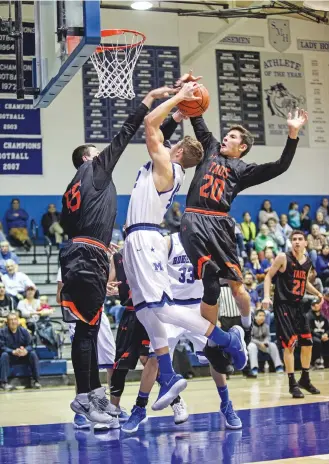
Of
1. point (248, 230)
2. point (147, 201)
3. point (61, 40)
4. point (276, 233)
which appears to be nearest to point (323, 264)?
point (276, 233)

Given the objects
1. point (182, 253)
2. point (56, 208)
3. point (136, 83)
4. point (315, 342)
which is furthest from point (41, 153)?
point (182, 253)

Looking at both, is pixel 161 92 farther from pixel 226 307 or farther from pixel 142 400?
pixel 226 307

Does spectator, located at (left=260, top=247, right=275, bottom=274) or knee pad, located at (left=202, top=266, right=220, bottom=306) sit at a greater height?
knee pad, located at (left=202, top=266, right=220, bottom=306)

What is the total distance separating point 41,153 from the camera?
812 inches

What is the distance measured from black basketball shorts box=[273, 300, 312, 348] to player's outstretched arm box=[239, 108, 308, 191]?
9.85 feet

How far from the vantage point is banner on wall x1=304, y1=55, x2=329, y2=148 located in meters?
23.9

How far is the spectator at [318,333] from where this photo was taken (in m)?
15.5

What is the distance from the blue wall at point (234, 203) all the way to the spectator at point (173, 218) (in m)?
1.57

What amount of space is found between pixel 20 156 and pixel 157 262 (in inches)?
567

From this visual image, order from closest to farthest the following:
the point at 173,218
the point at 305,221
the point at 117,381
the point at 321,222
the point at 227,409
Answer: the point at 227,409
the point at 117,381
the point at 173,218
the point at 321,222
the point at 305,221

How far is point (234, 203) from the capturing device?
2242 centimetres

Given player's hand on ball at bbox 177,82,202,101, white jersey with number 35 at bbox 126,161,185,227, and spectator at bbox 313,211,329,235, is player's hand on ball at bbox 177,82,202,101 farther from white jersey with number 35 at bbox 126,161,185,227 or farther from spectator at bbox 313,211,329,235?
spectator at bbox 313,211,329,235

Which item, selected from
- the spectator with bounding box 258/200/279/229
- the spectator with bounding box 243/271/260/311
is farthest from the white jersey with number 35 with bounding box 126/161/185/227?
the spectator with bounding box 258/200/279/229

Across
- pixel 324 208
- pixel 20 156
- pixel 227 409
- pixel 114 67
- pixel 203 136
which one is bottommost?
pixel 227 409
